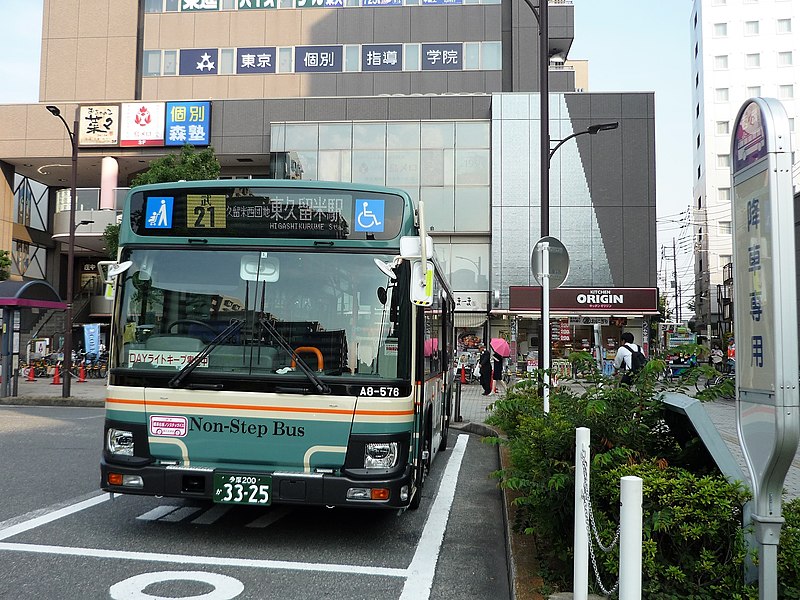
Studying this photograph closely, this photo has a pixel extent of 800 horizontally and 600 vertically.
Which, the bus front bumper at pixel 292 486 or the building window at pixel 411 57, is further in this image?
the building window at pixel 411 57

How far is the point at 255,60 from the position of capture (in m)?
36.7

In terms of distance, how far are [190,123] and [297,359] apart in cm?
3190

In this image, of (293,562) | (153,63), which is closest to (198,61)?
(153,63)

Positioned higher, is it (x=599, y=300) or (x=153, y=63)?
(x=153, y=63)

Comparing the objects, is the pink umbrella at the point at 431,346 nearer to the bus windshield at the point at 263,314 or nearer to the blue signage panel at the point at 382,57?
the bus windshield at the point at 263,314

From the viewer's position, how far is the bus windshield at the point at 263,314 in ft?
17.8

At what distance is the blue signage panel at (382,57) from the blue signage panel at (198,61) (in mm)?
8035

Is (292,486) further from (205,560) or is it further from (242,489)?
(205,560)

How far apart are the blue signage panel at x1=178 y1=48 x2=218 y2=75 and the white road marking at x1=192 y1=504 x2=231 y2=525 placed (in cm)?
3398

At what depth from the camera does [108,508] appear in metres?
6.86

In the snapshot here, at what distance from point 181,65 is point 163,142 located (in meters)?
5.26

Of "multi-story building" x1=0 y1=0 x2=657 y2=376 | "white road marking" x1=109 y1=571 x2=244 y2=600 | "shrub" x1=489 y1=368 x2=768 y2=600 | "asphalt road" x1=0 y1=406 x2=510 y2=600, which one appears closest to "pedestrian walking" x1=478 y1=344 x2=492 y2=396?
"multi-story building" x1=0 y1=0 x2=657 y2=376

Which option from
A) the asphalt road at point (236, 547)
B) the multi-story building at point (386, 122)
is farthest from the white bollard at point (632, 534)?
the multi-story building at point (386, 122)

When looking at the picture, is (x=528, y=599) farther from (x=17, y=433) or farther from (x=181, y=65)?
(x=181, y=65)
